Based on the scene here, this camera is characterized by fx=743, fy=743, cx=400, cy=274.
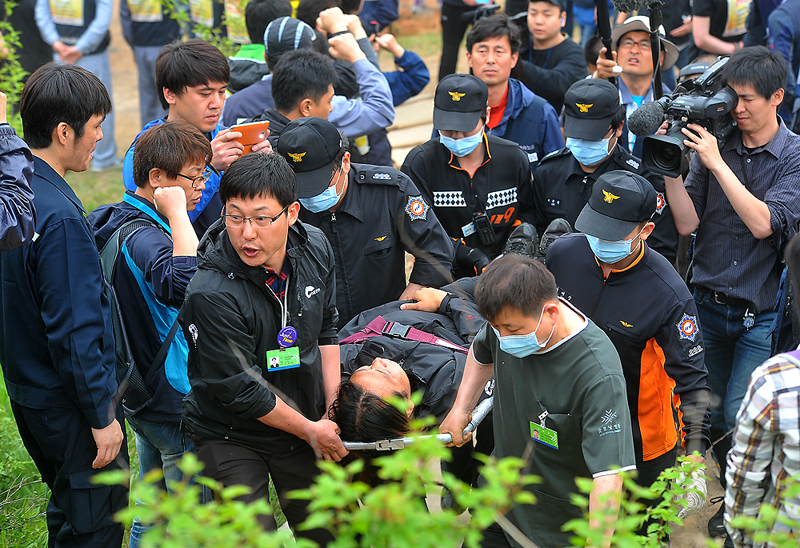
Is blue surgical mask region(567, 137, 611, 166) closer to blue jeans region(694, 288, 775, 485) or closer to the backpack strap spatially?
blue jeans region(694, 288, 775, 485)

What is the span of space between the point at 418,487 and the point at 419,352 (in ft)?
7.34

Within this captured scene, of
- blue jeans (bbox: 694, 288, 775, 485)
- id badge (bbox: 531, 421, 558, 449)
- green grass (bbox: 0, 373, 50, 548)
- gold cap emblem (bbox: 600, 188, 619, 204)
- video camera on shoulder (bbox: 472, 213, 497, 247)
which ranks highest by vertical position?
gold cap emblem (bbox: 600, 188, 619, 204)

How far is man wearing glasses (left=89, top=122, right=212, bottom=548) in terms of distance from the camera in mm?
3023

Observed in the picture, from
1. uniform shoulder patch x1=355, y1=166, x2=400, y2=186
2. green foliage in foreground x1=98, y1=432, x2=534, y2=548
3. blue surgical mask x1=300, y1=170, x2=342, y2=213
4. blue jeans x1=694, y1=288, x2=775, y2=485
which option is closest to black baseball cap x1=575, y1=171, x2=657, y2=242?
blue jeans x1=694, y1=288, x2=775, y2=485

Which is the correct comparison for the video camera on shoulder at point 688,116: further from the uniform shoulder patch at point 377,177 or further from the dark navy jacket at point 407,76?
the dark navy jacket at point 407,76

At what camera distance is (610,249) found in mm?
3109

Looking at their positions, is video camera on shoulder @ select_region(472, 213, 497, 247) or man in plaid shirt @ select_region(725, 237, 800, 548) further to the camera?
video camera on shoulder @ select_region(472, 213, 497, 247)

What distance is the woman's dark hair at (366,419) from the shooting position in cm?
315

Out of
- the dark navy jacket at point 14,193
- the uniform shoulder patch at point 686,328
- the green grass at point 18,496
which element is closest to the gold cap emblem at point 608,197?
the uniform shoulder patch at point 686,328

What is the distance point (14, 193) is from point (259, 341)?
3.22ft

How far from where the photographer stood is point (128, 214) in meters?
3.13

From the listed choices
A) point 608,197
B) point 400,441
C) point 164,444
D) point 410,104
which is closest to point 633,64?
point 608,197

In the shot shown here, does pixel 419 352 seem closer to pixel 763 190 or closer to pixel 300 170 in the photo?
pixel 300 170

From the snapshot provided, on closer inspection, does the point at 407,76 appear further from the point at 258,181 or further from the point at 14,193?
the point at 14,193
